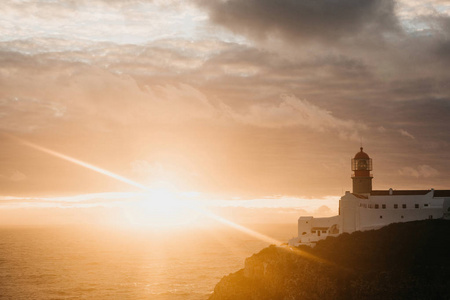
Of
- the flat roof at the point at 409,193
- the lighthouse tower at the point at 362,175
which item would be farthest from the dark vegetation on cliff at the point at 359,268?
the lighthouse tower at the point at 362,175

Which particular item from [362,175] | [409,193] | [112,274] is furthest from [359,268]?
[112,274]

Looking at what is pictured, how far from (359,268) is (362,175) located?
25.6 m

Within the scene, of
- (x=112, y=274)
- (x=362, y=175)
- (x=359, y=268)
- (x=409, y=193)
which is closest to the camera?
(x=359, y=268)

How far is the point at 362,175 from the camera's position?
81250 millimetres

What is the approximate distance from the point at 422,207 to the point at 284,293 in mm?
29169

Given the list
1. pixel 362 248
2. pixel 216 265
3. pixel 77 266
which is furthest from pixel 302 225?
pixel 77 266

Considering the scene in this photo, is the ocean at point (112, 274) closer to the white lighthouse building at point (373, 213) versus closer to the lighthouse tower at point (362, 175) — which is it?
the white lighthouse building at point (373, 213)

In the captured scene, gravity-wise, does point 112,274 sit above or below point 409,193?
below

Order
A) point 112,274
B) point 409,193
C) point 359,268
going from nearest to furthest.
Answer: point 359,268 < point 409,193 < point 112,274

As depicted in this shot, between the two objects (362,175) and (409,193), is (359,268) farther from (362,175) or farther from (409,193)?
(362,175)

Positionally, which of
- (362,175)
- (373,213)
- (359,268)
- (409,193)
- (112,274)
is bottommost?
(112,274)

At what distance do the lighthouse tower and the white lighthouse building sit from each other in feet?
15.9

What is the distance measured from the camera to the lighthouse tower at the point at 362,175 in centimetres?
8094

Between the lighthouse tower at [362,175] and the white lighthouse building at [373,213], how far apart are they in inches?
191
